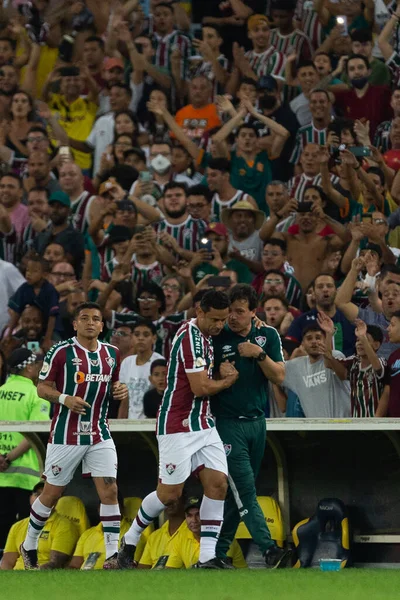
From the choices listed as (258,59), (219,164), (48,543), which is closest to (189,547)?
(48,543)

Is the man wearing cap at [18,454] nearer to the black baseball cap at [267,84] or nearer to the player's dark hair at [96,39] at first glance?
the black baseball cap at [267,84]

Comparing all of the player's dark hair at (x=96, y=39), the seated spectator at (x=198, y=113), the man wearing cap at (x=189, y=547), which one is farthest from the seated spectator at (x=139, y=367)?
the player's dark hair at (x=96, y=39)

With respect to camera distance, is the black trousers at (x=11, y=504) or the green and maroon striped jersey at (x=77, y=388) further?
the black trousers at (x=11, y=504)

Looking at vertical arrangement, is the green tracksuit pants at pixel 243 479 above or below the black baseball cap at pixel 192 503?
above

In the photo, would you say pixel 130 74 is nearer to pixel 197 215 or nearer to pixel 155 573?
pixel 197 215

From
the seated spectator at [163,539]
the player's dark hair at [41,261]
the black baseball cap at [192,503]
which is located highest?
the player's dark hair at [41,261]

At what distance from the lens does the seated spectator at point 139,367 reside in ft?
45.8

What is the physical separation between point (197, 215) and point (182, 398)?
245 inches

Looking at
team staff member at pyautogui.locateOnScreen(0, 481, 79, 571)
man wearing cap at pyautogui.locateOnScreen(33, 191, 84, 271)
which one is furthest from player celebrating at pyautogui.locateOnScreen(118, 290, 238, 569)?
man wearing cap at pyautogui.locateOnScreen(33, 191, 84, 271)

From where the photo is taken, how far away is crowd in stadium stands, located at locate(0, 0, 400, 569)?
13148mm

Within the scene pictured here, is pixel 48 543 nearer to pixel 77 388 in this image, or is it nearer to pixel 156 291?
pixel 77 388

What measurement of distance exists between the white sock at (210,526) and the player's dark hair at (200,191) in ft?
22.2

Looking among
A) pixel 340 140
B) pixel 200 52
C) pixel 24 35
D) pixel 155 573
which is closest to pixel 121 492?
pixel 155 573

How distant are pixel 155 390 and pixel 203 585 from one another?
5.06 meters
